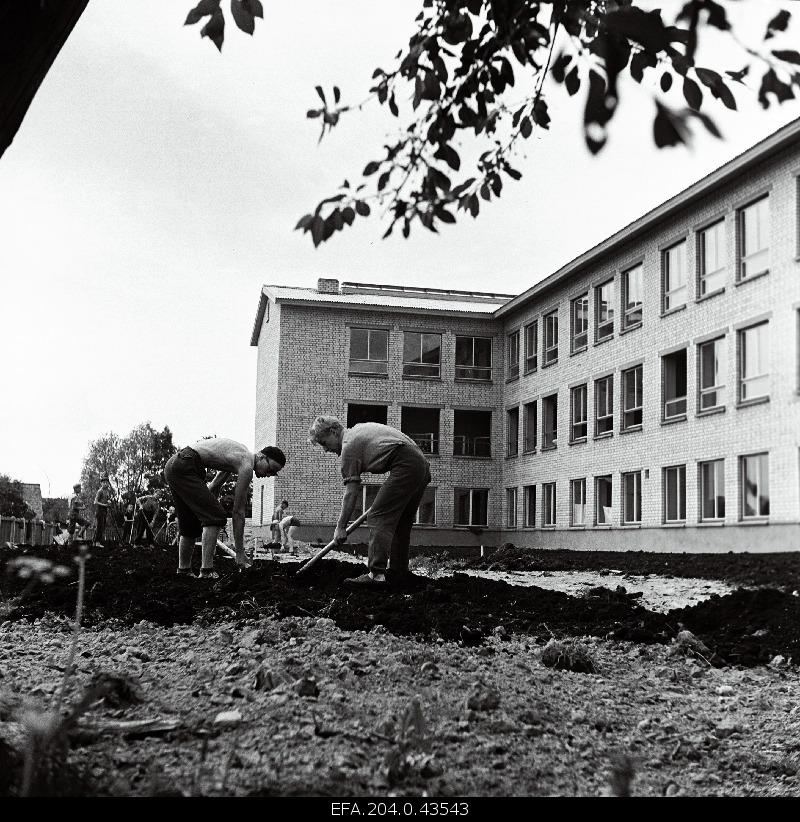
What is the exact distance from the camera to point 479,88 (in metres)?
4.43

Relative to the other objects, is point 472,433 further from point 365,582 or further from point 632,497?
point 365,582

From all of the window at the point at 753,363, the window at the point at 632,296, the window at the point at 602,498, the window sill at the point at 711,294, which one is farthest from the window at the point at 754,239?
the window at the point at 602,498

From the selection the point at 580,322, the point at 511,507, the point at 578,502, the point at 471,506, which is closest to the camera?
the point at 578,502

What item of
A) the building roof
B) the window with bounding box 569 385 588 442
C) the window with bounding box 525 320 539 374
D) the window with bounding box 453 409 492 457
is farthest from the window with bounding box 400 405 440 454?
the window with bounding box 569 385 588 442

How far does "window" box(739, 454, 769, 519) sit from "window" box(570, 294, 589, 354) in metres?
9.97

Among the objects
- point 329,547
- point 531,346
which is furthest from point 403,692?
point 531,346

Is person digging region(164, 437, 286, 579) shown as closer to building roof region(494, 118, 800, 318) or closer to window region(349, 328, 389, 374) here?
building roof region(494, 118, 800, 318)

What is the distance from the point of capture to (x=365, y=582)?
7949 millimetres

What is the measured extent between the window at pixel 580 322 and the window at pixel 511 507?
774 cm

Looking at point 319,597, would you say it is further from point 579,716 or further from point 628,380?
point 628,380

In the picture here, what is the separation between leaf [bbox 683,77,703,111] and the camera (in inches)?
112

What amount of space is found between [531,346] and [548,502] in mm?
6438

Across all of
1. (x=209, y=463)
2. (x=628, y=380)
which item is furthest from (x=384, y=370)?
(x=209, y=463)

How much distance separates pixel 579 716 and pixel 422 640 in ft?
4.70
